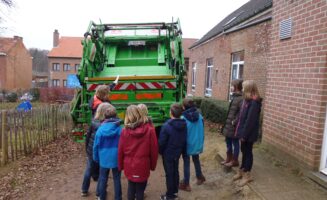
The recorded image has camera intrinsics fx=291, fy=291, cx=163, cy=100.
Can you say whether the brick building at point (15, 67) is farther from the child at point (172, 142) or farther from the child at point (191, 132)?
the child at point (172, 142)

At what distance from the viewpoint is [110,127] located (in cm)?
386

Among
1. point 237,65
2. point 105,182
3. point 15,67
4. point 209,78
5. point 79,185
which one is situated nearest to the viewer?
point 105,182

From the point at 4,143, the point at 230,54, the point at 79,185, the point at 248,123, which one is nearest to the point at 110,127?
the point at 79,185

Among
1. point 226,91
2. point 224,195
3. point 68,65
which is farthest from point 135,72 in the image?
point 68,65

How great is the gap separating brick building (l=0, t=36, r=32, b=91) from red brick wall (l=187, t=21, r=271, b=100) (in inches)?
1010

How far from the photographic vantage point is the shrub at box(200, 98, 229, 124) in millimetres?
9461

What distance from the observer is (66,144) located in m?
8.04

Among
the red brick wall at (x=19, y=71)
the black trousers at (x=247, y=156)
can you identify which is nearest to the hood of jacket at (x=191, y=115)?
the black trousers at (x=247, y=156)

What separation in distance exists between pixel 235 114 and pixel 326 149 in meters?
1.35

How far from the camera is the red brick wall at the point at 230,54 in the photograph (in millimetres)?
9203

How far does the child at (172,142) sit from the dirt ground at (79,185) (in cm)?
30

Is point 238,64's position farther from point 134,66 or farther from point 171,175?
point 171,175

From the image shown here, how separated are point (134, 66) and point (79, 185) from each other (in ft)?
10.8

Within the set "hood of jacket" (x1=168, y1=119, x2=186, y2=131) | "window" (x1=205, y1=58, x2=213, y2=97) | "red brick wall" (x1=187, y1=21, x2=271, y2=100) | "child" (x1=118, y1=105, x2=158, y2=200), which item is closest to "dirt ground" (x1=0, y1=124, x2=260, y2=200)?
"child" (x1=118, y1=105, x2=158, y2=200)
